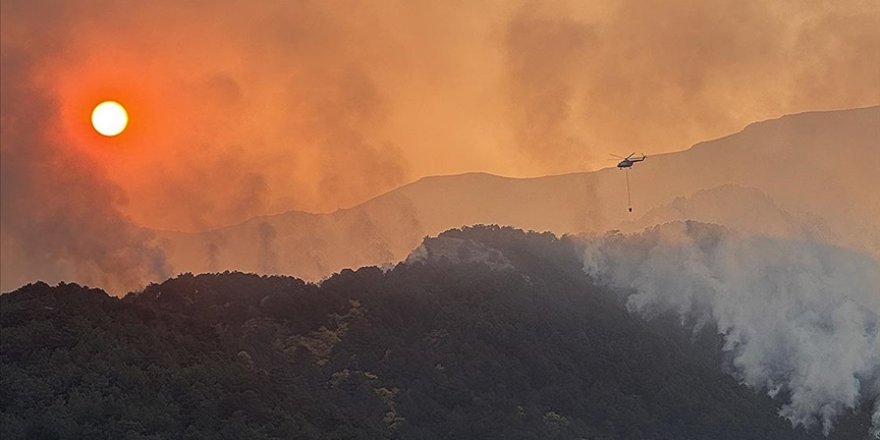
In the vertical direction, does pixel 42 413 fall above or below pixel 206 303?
below

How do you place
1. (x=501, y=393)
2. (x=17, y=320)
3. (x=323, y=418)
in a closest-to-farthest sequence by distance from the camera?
(x=17, y=320) < (x=323, y=418) < (x=501, y=393)

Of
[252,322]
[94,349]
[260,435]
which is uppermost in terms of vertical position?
[252,322]

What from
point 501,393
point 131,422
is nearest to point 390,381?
point 501,393

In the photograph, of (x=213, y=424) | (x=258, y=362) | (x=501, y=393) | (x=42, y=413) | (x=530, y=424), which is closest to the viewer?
(x=42, y=413)

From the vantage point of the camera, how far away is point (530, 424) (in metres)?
179

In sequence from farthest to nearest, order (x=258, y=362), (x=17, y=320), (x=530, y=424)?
(x=530, y=424), (x=258, y=362), (x=17, y=320)

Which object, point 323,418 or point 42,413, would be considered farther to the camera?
point 323,418

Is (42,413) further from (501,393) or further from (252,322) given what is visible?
(501,393)

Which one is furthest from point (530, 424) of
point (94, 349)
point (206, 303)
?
point (94, 349)

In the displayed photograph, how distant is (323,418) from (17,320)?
1559 inches

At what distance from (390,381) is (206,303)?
37.7 metres

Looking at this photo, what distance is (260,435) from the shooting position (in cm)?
11850

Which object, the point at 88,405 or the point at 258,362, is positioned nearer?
the point at 88,405

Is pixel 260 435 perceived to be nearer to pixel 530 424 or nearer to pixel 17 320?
pixel 17 320
